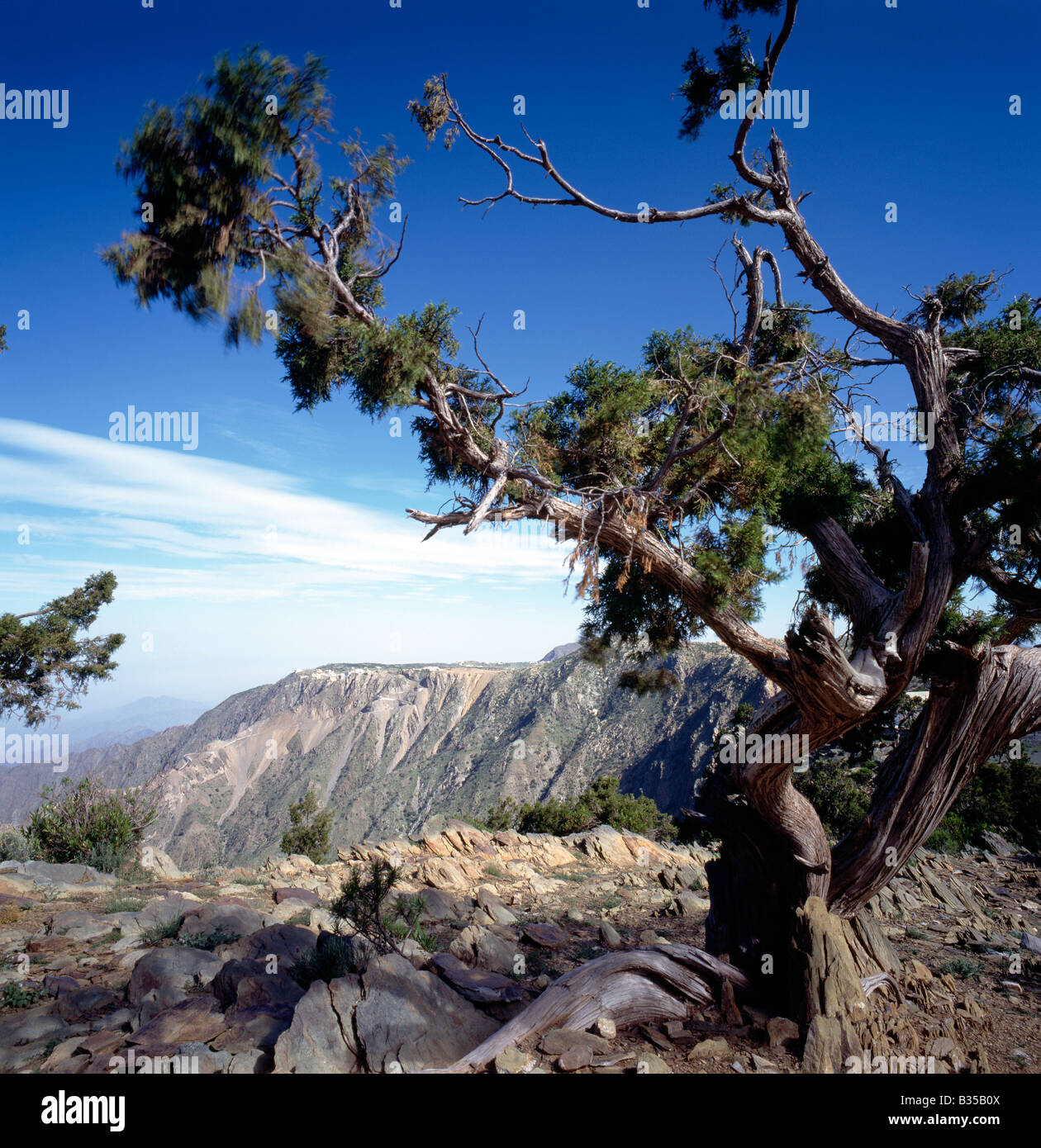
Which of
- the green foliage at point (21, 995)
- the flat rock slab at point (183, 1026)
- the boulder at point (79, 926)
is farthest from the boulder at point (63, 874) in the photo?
the flat rock slab at point (183, 1026)

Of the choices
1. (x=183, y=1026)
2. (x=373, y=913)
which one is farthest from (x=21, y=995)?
(x=373, y=913)

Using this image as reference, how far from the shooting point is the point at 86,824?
975 centimetres

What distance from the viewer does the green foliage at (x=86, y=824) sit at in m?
9.59

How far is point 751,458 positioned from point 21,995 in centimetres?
708

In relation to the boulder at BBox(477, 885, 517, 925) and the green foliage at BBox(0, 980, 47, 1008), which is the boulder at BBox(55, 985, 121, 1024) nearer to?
the green foliage at BBox(0, 980, 47, 1008)

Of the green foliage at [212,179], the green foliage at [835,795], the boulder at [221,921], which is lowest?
the green foliage at [835,795]

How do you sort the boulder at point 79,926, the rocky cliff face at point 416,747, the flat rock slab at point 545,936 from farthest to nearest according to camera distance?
Result: the rocky cliff face at point 416,747, the flat rock slab at point 545,936, the boulder at point 79,926

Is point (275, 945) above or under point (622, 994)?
under

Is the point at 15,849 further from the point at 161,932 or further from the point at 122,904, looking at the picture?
the point at 161,932

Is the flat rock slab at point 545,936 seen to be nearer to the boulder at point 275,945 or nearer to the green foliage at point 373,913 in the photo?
the green foliage at point 373,913

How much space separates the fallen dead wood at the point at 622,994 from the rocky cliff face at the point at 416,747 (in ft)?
105

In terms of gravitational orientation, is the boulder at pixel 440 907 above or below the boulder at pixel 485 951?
below

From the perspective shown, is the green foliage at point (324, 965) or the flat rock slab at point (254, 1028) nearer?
the flat rock slab at point (254, 1028)

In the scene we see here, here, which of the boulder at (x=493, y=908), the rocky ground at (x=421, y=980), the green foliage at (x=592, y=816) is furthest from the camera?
the green foliage at (x=592, y=816)
